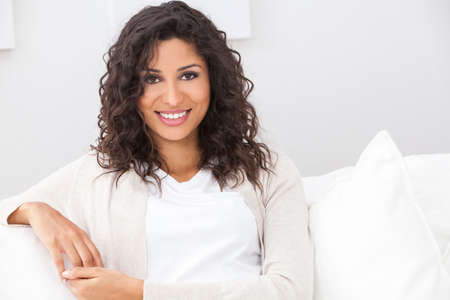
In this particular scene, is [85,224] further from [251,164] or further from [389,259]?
[389,259]

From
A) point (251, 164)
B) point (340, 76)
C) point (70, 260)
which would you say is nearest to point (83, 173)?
point (70, 260)

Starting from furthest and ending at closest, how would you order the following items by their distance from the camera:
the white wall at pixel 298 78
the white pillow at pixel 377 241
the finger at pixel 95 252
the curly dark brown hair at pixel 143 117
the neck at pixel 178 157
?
the white wall at pixel 298 78 → the neck at pixel 178 157 → the curly dark brown hair at pixel 143 117 → the finger at pixel 95 252 → the white pillow at pixel 377 241

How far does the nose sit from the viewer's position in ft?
4.44

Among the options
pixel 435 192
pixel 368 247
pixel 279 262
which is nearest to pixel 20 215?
pixel 279 262

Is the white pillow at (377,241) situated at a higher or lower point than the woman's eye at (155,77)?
lower

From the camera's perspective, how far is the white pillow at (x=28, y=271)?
1.25m

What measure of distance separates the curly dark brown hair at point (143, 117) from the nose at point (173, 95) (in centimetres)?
7

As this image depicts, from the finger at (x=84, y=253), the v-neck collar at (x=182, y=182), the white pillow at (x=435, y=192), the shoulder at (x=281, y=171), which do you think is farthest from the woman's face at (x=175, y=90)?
the white pillow at (x=435, y=192)

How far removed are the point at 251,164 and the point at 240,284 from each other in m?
0.35

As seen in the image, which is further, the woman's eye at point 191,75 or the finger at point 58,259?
the woman's eye at point 191,75

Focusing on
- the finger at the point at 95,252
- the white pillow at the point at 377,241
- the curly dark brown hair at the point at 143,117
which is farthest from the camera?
the curly dark brown hair at the point at 143,117

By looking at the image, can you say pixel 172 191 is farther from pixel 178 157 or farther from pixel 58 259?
pixel 58 259

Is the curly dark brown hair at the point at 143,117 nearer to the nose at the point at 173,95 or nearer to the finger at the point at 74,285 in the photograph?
the nose at the point at 173,95

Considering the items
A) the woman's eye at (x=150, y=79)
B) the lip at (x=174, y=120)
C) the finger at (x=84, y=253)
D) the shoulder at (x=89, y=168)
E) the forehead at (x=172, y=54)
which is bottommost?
the finger at (x=84, y=253)
